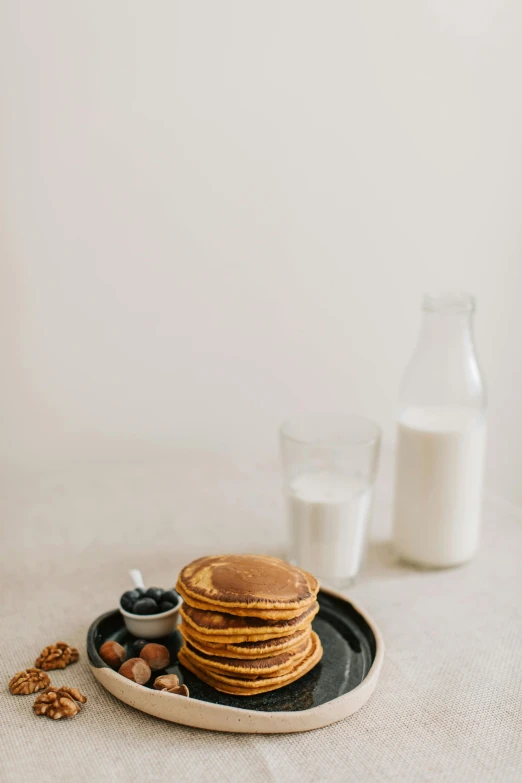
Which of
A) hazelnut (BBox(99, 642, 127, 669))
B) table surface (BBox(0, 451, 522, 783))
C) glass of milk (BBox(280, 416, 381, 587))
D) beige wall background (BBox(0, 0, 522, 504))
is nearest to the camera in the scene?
table surface (BBox(0, 451, 522, 783))

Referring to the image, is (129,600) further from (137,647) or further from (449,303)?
(449,303)

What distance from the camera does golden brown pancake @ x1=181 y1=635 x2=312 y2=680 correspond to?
83 centimetres

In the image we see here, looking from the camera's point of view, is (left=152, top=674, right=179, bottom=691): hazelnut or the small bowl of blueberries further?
the small bowl of blueberries

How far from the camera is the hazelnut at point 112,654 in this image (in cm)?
89

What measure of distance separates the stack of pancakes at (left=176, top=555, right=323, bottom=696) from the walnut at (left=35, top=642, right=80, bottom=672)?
14 centimetres

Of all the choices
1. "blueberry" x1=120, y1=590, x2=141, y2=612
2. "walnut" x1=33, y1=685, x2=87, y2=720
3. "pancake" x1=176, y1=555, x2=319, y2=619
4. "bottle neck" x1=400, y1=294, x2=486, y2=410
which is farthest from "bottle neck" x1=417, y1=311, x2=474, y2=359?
"walnut" x1=33, y1=685, x2=87, y2=720

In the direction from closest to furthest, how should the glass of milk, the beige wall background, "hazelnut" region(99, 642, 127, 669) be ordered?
1. "hazelnut" region(99, 642, 127, 669)
2. the glass of milk
3. the beige wall background

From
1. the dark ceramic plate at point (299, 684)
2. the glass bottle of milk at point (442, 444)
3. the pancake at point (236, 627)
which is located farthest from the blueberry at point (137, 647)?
the glass bottle of milk at point (442, 444)

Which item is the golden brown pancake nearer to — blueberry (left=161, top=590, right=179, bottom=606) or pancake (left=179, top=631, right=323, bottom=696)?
pancake (left=179, top=631, right=323, bottom=696)

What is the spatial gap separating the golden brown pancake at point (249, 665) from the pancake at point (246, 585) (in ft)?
0.17

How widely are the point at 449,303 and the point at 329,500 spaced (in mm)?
319

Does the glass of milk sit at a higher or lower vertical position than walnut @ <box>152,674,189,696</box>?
higher

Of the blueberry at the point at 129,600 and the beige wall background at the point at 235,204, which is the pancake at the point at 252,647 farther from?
the beige wall background at the point at 235,204

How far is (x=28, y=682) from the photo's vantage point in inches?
34.0
